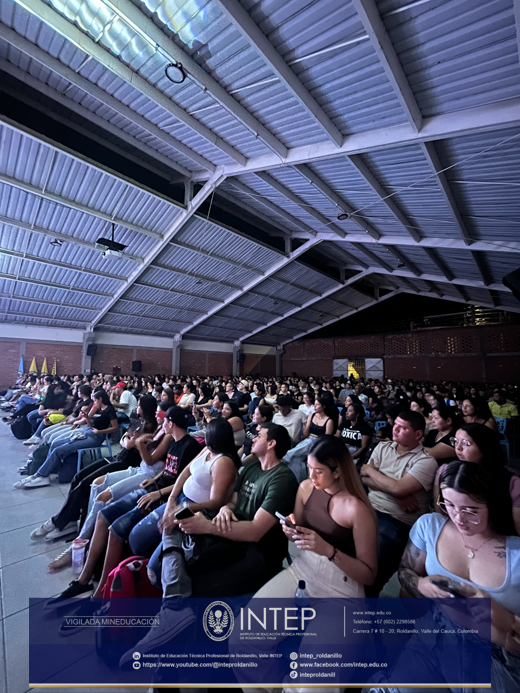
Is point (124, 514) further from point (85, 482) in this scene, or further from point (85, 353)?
point (85, 353)

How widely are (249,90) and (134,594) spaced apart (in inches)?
230

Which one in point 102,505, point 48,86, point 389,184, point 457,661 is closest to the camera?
point 457,661

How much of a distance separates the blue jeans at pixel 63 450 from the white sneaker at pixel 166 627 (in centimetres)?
311

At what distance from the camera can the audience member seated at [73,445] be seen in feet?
13.3

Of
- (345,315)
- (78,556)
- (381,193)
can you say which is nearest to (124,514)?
(78,556)

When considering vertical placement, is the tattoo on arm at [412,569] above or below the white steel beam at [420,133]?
below

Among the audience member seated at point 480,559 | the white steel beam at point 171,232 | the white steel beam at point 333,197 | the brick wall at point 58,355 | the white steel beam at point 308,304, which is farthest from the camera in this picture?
the white steel beam at point 308,304

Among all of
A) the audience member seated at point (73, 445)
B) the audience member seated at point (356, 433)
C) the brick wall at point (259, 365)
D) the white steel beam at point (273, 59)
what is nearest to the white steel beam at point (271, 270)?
Result: the white steel beam at point (273, 59)

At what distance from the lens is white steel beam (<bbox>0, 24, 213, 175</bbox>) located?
4.24 m

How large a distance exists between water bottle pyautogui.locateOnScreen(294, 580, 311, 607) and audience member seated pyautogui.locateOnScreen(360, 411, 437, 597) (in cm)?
63

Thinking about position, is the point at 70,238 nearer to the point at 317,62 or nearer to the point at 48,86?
the point at 48,86

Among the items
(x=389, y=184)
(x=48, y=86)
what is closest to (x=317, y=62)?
(x=389, y=184)

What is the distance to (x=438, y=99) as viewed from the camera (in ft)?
12.9

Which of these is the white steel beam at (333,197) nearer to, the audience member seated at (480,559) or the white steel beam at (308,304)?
the white steel beam at (308,304)
